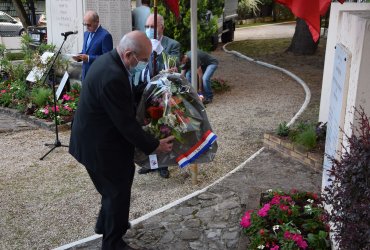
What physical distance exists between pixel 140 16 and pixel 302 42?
5979 millimetres

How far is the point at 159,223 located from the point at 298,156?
7.40 ft

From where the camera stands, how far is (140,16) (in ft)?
31.5

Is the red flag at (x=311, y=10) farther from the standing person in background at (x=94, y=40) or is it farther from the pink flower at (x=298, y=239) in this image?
the standing person in background at (x=94, y=40)

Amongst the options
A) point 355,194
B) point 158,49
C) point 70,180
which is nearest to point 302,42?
point 158,49

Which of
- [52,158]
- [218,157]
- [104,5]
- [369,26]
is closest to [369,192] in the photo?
[369,26]

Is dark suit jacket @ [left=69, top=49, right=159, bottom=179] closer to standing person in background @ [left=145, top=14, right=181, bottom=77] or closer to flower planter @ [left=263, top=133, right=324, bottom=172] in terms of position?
standing person in background @ [left=145, top=14, right=181, bottom=77]

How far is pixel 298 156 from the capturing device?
577cm

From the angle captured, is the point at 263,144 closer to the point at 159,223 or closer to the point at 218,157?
the point at 218,157

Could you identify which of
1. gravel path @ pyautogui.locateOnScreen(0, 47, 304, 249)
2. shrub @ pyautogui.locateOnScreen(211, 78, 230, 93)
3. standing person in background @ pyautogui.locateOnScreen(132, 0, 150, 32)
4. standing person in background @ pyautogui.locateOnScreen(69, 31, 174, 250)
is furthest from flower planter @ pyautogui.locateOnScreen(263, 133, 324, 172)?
standing person in background @ pyautogui.locateOnScreen(132, 0, 150, 32)

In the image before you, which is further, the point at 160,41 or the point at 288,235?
the point at 160,41

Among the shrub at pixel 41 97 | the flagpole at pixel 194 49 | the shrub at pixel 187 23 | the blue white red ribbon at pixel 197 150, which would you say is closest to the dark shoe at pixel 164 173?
the flagpole at pixel 194 49

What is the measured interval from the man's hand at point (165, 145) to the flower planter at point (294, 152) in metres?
2.29

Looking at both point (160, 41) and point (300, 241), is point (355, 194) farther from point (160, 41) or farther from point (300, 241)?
point (160, 41)

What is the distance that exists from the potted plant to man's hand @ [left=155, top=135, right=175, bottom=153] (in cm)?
90
